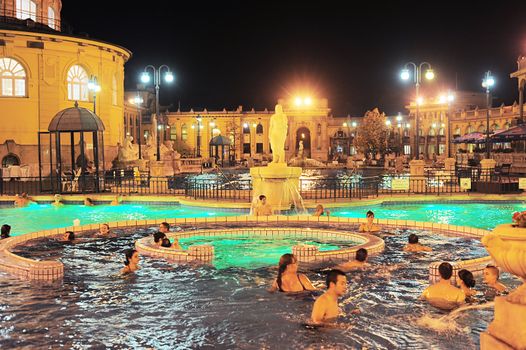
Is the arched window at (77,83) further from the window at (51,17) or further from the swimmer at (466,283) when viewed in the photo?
the swimmer at (466,283)

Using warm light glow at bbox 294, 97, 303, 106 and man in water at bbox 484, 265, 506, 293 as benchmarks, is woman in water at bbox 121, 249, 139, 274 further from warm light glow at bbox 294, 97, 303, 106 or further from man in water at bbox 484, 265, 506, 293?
warm light glow at bbox 294, 97, 303, 106

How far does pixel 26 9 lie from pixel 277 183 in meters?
34.4

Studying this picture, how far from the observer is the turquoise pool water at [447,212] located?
19.5m

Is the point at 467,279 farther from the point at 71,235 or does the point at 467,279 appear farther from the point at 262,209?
the point at 71,235

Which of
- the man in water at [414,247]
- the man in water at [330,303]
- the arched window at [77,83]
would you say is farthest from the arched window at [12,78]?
the man in water at [330,303]

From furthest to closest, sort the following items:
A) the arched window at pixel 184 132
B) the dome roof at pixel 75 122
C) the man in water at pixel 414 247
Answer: the arched window at pixel 184 132
the dome roof at pixel 75 122
the man in water at pixel 414 247

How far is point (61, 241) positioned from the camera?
14047 millimetres

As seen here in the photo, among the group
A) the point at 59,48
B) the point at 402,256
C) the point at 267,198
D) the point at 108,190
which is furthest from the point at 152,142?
the point at 402,256

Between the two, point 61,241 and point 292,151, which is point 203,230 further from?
point 292,151

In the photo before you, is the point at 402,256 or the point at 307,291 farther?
the point at 402,256

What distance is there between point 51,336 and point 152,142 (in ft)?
150

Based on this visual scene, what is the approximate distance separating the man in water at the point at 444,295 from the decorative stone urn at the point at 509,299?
364cm

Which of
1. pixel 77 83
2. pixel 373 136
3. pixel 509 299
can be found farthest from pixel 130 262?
pixel 373 136

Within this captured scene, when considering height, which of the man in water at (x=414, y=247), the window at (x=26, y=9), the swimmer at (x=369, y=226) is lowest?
the man in water at (x=414, y=247)
